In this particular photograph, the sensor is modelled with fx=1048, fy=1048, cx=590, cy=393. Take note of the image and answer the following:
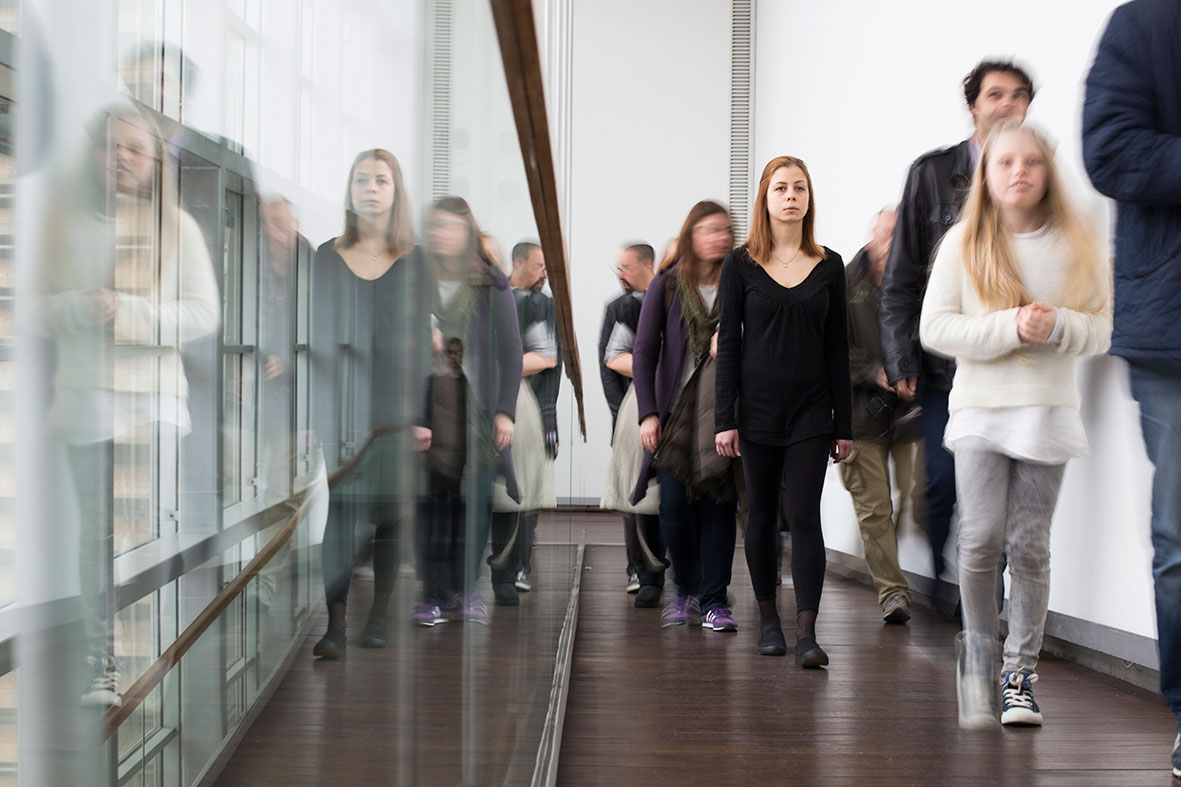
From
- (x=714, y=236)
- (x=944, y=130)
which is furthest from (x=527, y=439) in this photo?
(x=944, y=130)

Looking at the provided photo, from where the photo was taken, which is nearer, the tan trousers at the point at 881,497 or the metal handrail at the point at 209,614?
the metal handrail at the point at 209,614

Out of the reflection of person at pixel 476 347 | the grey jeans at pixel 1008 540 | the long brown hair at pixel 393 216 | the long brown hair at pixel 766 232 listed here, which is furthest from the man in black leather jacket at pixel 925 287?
the long brown hair at pixel 393 216

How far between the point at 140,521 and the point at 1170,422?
2041 millimetres

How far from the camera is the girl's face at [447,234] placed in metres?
0.55

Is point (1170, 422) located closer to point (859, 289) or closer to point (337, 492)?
point (337, 492)

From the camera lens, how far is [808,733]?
7.95ft

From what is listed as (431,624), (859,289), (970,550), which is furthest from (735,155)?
(431,624)

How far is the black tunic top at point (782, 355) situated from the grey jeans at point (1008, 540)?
691 millimetres

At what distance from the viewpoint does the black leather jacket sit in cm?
344

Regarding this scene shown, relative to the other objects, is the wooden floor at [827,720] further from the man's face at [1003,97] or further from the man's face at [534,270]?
the man's face at [1003,97]

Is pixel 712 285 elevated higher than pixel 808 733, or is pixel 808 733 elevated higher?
pixel 712 285

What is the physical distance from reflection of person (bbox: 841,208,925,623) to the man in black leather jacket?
367mm

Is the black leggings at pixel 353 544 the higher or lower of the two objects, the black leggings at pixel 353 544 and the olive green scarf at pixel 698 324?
the lower

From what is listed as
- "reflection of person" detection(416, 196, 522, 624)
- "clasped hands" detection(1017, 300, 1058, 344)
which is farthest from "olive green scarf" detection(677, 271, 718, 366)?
"reflection of person" detection(416, 196, 522, 624)
